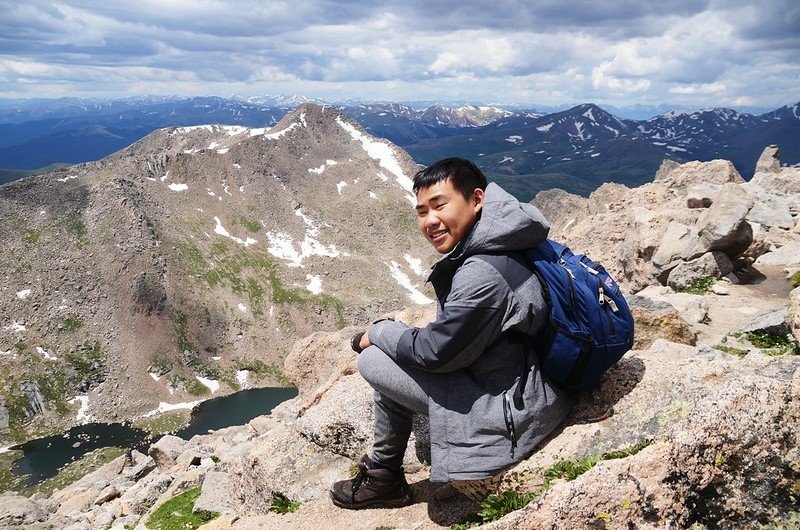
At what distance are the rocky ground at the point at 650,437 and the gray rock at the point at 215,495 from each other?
2.9 inches

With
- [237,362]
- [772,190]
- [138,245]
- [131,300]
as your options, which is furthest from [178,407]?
[772,190]

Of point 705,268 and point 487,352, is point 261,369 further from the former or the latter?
point 487,352

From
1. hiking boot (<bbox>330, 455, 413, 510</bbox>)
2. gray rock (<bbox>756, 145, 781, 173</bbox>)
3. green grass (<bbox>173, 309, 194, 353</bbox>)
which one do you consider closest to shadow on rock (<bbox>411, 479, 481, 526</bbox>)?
hiking boot (<bbox>330, 455, 413, 510</bbox>)

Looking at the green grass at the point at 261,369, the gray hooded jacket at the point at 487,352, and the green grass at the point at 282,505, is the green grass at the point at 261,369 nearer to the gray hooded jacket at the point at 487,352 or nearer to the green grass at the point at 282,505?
the green grass at the point at 282,505

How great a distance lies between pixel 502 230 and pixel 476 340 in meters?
1.57

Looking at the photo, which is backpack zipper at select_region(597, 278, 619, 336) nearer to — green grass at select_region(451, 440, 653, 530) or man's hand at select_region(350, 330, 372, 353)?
green grass at select_region(451, 440, 653, 530)

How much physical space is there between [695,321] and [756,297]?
5516 millimetres

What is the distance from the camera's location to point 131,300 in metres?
187

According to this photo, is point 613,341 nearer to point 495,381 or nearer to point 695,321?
point 495,381

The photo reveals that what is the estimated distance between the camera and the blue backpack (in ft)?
22.3

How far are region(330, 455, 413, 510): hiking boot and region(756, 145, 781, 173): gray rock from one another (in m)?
57.9

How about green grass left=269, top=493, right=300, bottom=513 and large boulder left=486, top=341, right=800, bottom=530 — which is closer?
large boulder left=486, top=341, right=800, bottom=530

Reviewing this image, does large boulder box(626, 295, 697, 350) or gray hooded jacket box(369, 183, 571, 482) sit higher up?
gray hooded jacket box(369, 183, 571, 482)

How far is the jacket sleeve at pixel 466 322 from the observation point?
21.6 feet
